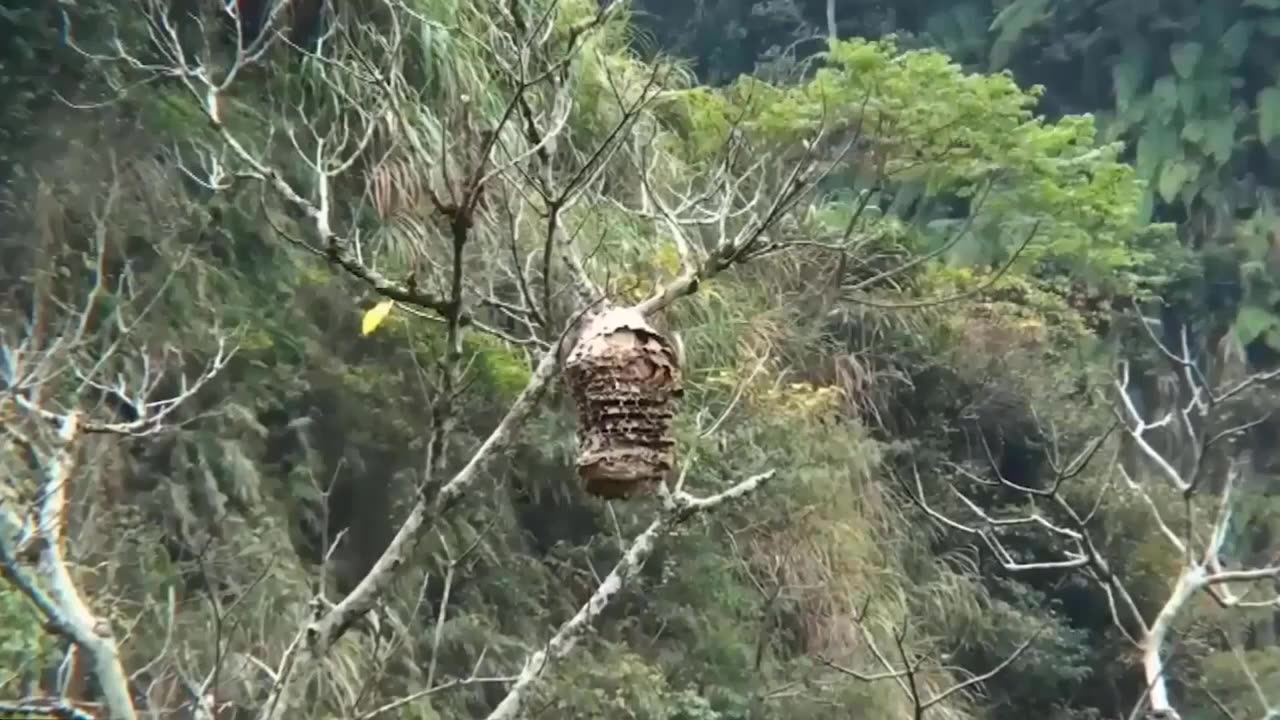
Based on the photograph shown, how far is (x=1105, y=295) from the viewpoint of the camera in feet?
21.3

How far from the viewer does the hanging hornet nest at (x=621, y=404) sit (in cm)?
167

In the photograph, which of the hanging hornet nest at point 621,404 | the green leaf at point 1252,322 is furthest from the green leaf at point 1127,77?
the hanging hornet nest at point 621,404

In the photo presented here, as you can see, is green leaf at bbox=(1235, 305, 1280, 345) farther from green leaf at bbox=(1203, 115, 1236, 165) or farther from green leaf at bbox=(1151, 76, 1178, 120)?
green leaf at bbox=(1151, 76, 1178, 120)

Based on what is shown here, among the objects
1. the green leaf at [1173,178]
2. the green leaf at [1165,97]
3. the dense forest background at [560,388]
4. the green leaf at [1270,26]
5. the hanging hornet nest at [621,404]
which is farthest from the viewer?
the green leaf at [1270,26]

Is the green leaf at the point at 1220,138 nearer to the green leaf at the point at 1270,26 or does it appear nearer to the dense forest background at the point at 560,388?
the green leaf at the point at 1270,26

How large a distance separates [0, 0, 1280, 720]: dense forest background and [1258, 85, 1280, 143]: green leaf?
1580 mm

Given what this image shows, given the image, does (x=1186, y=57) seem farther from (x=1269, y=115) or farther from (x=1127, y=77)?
(x=1269, y=115)

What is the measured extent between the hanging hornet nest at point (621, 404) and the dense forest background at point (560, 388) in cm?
11

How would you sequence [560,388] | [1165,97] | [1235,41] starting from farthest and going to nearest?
[1235,41] < [1165,97] < [560,388]

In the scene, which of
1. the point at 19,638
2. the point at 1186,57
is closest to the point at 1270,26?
the point at 1186,57

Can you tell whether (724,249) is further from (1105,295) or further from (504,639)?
(1105,295)

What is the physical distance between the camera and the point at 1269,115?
7934 mm

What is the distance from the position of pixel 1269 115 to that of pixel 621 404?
287 inches

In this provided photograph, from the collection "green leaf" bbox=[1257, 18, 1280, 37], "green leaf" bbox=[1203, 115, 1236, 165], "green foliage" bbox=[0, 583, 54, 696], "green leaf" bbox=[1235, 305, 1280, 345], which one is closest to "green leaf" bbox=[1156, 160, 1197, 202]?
"green leaf" bbox=[1203, 115, 1236, 165]
